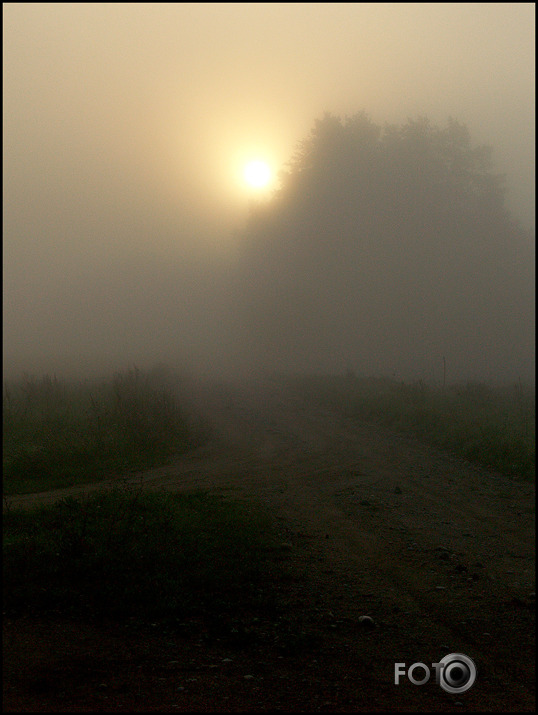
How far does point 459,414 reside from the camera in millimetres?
13180

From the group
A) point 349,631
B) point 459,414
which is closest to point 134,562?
point 349,631

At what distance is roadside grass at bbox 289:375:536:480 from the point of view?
7965mm

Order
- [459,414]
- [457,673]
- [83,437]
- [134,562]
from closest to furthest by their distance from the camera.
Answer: [457,673] < [134,562] < [83,437] < [459,414]

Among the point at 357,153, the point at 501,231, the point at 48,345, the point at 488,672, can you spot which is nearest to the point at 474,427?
the point at 488,672

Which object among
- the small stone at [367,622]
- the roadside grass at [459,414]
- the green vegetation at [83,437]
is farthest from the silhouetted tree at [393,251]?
the small stone at [367,622]

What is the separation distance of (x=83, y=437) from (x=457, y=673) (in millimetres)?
10139

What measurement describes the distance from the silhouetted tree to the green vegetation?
17392 mm

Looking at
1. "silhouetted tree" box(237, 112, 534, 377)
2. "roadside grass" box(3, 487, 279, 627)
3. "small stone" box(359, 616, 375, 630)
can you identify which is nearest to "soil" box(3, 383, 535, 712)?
"small stone" box(359, 616, 375, 630)

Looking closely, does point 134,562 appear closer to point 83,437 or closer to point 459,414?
point 83,437

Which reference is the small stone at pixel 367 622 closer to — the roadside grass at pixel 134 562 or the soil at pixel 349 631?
the soil at pixel 349 631

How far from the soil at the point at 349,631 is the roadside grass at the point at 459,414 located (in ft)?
1.98

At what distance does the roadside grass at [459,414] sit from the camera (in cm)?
796

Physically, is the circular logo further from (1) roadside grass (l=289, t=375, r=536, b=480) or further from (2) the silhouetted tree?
(2) the silhouetted tree

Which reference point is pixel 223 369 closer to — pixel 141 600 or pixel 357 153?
pixel 357 153
